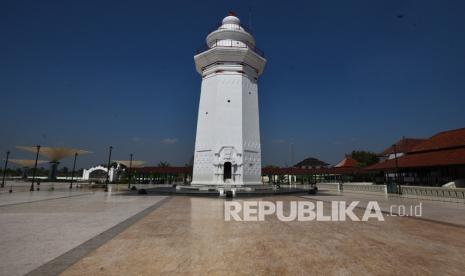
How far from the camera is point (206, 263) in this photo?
4918 mm

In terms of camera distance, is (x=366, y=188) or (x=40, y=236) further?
(x=366, y=188)

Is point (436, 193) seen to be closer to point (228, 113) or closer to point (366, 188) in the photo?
point (366, 188)

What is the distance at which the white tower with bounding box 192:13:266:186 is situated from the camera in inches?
858

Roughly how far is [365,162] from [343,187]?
1120 inches

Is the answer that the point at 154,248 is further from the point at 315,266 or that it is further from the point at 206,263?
the point at 315,266

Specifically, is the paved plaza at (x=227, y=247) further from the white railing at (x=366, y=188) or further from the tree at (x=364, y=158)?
the tree at (x=364, y=158)

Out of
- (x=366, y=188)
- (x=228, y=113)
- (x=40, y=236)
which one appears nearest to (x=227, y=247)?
(x=40, y=236)

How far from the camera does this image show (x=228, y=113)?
22.4 meters

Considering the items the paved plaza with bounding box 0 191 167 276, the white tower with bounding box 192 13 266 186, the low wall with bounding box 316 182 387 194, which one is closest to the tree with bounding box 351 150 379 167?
the low wall with bounding box 316 182 387 194

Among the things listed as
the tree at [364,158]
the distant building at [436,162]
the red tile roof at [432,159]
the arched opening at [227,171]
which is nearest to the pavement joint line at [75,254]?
the arched opening at [227,171]

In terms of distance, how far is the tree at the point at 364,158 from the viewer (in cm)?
5328

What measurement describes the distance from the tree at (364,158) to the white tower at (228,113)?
4031 centimetres

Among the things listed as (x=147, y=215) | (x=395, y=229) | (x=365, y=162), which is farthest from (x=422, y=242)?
(x=365, y=162)

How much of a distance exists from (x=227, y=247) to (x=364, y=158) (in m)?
58.2
